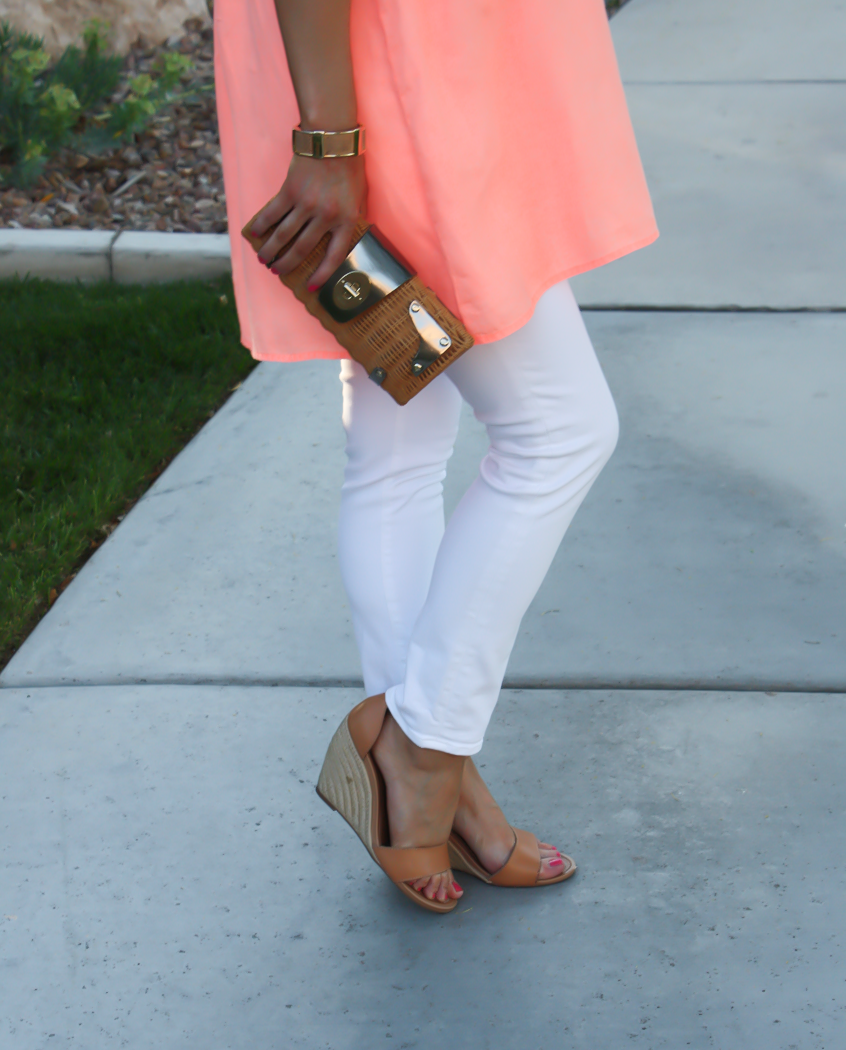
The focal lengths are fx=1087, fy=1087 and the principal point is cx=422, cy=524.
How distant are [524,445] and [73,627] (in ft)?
4.36

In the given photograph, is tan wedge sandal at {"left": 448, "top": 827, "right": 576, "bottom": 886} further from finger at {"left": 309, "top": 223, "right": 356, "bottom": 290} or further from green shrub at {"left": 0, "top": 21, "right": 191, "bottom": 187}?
green shrub at {"left": 0, "top": 21, "right": 191, "bottom": 187}

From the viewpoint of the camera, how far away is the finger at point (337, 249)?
4.24 ft

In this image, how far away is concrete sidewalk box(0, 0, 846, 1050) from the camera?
152cm

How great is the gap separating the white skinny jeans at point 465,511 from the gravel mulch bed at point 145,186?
311cm

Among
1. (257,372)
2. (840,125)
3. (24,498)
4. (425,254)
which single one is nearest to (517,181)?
(425,254)

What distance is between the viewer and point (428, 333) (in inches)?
51.0

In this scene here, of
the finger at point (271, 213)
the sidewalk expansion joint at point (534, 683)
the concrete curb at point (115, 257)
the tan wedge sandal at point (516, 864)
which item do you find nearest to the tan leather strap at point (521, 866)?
the tan wedge sandal at point (516, 864)

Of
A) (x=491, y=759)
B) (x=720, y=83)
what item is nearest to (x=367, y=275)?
(x=491, y=759)

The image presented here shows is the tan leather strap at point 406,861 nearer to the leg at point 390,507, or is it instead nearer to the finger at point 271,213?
the leg at point 390,507

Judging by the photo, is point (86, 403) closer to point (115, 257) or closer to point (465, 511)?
point (115, 257)

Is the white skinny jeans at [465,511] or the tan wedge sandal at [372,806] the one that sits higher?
the white skinny jeans at [465,511]

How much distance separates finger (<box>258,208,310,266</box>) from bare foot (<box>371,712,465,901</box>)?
27.2 inches

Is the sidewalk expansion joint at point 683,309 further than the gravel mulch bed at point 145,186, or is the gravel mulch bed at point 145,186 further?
the gravel mulch bed at point 145,186

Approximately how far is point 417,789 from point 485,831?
18 cm
